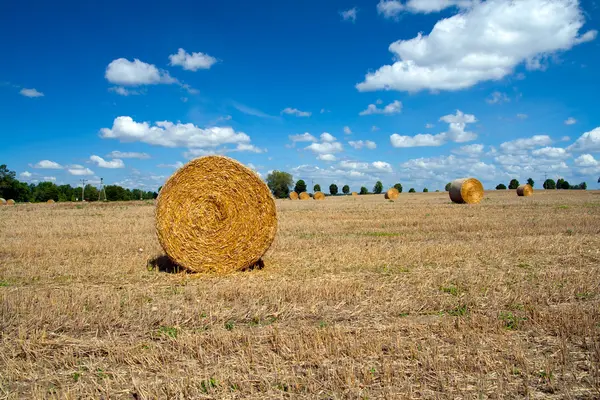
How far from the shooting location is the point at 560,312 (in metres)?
5.18

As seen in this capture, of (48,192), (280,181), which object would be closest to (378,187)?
(280,181)

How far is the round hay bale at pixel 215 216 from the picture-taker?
8.56m

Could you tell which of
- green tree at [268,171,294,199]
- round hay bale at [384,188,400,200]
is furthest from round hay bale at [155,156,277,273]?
green tree at [268,171,294,199]

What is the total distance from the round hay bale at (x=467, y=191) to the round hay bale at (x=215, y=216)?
22.8 meters

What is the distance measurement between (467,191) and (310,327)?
26.5m

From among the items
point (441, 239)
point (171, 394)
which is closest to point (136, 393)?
point (171, 394)

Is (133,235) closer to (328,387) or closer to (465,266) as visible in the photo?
(465,266)

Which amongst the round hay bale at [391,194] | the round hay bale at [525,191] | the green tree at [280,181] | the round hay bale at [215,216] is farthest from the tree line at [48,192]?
the round hay bale at [215,216]

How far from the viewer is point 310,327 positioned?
4.91 meters

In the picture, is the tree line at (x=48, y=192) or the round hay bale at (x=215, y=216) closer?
the round hay bale at (x=215, y=216)

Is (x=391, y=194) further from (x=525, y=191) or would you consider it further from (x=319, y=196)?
(x=525, y=191)

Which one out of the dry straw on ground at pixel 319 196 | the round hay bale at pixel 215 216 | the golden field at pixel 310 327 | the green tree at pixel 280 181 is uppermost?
Answer: the green tree at pixel 280 181

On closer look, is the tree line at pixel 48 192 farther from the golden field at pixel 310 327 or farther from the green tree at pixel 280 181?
the golden field at pixel 310 327

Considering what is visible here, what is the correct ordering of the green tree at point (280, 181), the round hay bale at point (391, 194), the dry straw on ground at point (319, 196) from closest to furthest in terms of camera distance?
the round hay bale at point (391, 194)
the dry straw on ground at point (319, 196)
the green tree at point (280, 181)
